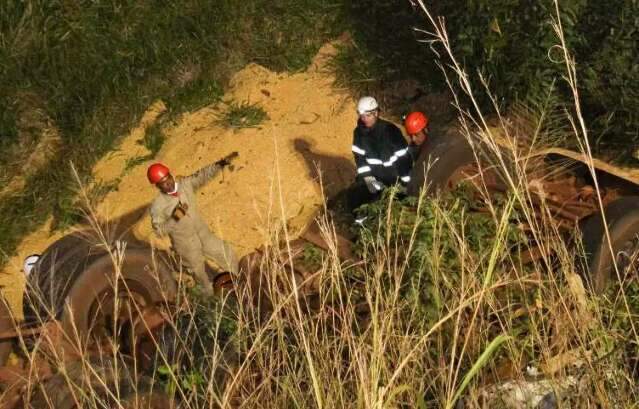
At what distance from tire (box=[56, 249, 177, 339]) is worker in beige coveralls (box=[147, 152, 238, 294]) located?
22.3 inches

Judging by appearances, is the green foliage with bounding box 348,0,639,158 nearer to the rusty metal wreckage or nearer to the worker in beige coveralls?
the rusty metal wreckage

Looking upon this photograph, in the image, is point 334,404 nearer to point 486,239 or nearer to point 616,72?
point 486,239

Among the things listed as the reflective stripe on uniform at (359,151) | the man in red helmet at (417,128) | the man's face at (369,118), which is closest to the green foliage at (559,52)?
the man in red helmet at (417,128)

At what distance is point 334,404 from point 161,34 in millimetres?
10403

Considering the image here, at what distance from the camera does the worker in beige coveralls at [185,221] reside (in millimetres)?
9289

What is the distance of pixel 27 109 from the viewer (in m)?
13.2

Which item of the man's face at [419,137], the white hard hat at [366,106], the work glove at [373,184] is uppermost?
the white hard hat at [366,106]

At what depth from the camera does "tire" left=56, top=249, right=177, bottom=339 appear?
8.26 meters

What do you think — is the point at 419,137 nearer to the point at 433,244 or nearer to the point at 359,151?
the point at 359,151

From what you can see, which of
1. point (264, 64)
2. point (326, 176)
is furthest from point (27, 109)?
point (326, 176)

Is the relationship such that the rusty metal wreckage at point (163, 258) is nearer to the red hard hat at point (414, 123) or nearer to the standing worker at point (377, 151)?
the red hard hat at point (414, 123)

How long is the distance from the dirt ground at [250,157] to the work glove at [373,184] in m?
1.79

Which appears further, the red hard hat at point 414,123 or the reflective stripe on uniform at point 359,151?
the reflective stripe on uniform at point 359,151

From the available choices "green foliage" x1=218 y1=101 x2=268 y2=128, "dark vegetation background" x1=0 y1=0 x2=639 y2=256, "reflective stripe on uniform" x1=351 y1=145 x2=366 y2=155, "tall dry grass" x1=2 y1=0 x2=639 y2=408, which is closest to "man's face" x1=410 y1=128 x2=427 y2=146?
"reflective stripe on uniform" x1=351 y1=145 x2=366 y2=155
